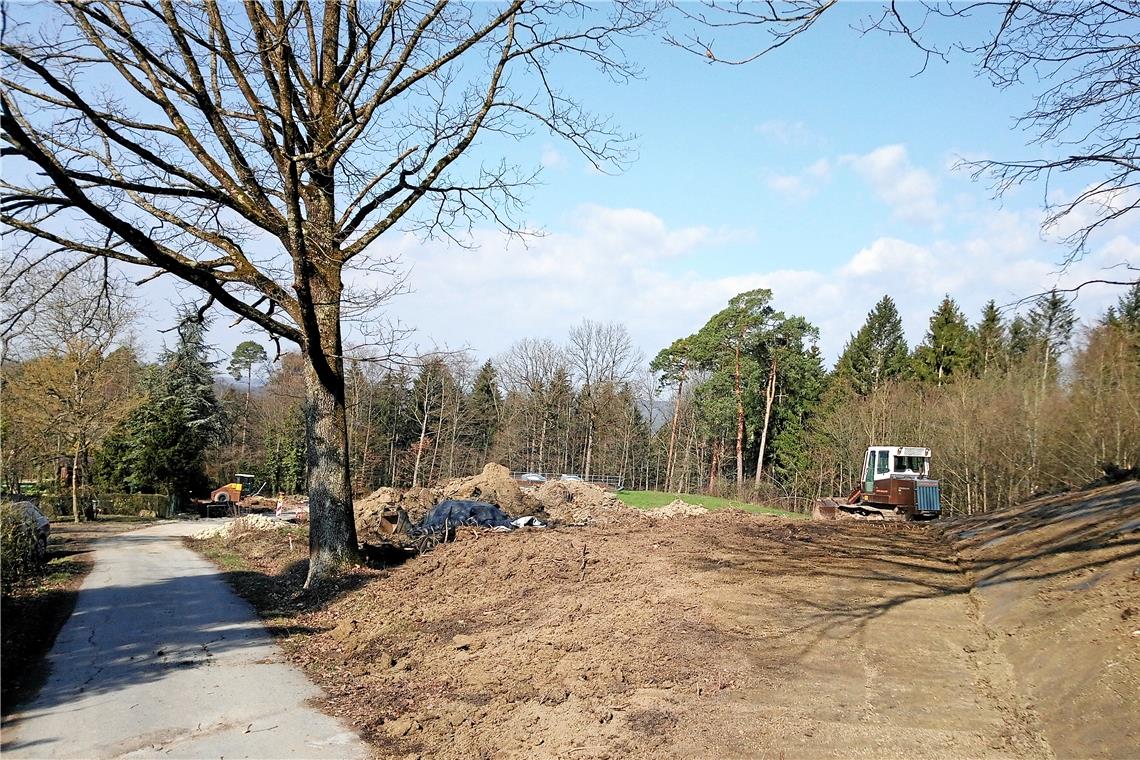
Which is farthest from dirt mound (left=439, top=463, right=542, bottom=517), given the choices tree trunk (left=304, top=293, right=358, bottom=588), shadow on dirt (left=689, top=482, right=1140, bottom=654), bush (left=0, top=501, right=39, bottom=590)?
bush (left=0, top=501, right=39, bottom=590)

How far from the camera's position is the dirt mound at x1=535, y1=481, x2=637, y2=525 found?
23566 millimetres

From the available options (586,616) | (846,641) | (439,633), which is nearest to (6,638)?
(439,633)

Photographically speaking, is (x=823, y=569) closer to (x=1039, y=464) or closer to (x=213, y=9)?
(x=213, y=9)

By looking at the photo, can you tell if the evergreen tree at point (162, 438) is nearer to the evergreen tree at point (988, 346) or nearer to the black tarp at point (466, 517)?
the black tarp at point (466, 517)

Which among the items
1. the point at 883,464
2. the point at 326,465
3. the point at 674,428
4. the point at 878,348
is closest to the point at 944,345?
the point at 878,348

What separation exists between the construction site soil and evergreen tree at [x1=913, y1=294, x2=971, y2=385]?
3991 cm

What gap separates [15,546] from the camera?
1277 centimetres

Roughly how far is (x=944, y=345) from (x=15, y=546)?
50.6 m

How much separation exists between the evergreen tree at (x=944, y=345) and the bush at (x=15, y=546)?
4750 centimetres

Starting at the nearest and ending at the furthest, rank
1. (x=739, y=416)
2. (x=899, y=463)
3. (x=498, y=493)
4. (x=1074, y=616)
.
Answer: (x=1074, y=616), (x=498, y=493), (x=899, y=463), (x=739, y=416)

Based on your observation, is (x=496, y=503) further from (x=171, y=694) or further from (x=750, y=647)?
(x=750, y=647)

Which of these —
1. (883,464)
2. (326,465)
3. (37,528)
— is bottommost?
(37,528)

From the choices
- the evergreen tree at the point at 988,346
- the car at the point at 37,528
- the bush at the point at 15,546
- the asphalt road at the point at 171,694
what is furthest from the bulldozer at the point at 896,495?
the car at the point at 37,528

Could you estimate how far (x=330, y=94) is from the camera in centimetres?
1237
